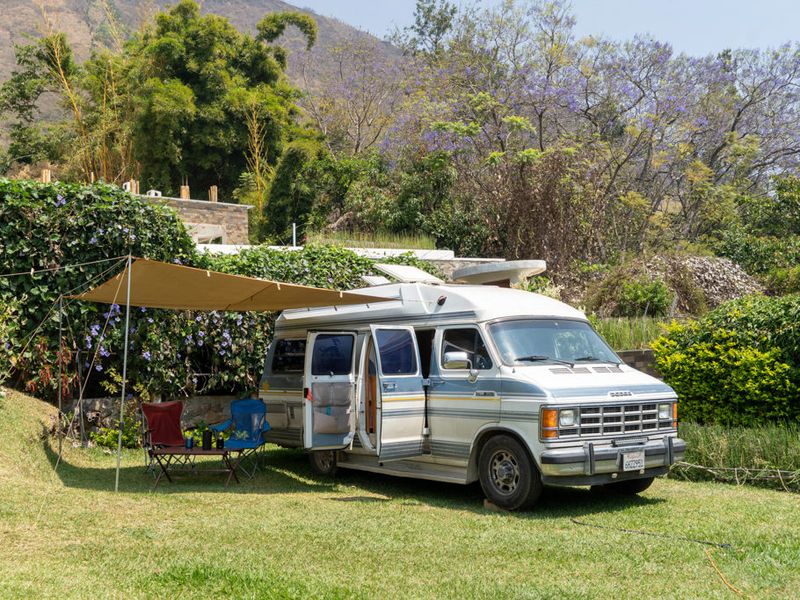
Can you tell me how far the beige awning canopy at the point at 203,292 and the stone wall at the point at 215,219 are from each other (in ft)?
28.9

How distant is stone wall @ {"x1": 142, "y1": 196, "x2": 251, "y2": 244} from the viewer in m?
19.9

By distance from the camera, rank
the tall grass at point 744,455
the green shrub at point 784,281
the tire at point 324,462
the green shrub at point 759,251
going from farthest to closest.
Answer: the green shrub at point 759,251, the green shrub at point 784,281, the tire at point 324,462, the tall grass at point 744,455

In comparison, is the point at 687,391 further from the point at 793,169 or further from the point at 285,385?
the point at 793,169

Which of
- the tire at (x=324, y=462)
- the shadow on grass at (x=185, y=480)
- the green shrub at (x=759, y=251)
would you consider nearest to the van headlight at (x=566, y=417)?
the shadow on grass at (x=185, y=480)

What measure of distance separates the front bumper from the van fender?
0.75 feet

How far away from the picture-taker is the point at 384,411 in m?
8.95

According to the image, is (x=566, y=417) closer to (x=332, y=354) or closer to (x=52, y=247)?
(x=332, y=354)

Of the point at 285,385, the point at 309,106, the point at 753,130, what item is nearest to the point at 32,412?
the point at 285,385

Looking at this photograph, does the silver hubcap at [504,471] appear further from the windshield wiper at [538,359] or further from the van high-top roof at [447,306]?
the van high-top roof at [447,306]

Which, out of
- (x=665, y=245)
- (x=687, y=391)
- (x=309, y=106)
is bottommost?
(x=687, y=391)

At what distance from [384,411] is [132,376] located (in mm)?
4734

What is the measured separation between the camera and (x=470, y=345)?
905cm

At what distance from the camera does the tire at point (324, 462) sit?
1038cm

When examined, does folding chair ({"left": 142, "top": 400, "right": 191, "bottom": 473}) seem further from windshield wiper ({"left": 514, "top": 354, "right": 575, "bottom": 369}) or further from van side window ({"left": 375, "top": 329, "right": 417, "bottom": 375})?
windshield wiper ({"left": 514, "top": 354, "right": 575, "bottom": 369})
